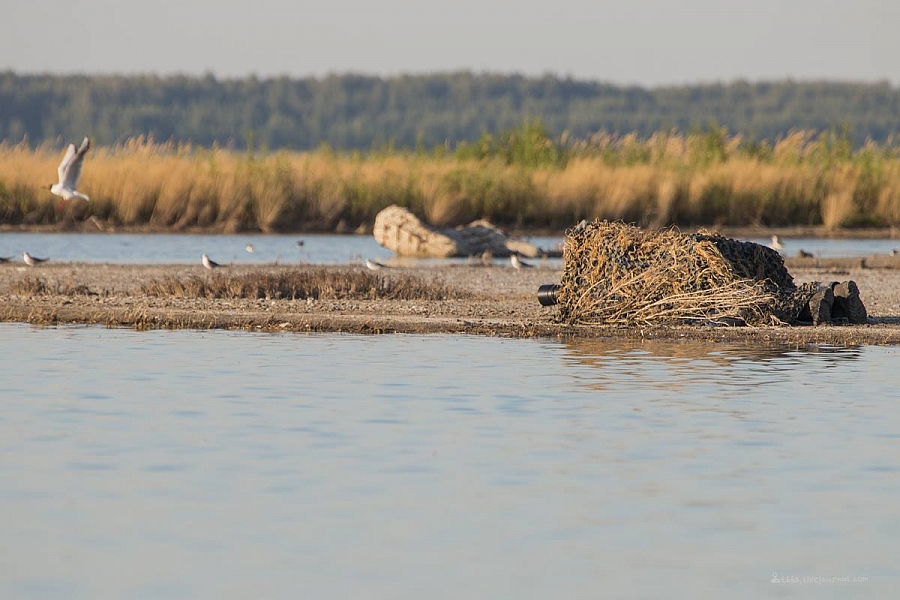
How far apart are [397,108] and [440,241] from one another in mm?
108844

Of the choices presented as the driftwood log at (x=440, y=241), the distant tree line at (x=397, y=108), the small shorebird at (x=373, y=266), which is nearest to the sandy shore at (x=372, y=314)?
the small shorebird at (x=373, y=266)

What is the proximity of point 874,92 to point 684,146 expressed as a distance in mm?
106568

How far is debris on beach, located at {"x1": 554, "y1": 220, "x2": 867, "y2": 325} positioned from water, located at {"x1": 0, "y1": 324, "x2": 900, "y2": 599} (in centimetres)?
179

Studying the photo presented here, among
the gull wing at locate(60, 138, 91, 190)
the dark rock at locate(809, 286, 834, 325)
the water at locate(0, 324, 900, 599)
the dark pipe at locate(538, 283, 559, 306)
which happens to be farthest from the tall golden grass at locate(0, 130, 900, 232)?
the water at locate(0, 324, 900, 599)

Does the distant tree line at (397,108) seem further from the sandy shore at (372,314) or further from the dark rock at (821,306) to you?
the dark rock at (821,306)

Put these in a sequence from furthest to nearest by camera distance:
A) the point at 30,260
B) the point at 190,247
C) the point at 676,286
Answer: the point at 190,247 → the point at 30,260 → the point at 676,286

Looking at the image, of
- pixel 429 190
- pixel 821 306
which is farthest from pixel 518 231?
pixel 821 306

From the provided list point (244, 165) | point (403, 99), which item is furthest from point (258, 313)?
point (403, 99)

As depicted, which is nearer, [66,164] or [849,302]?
[849,302]

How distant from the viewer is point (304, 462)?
29.5 ft

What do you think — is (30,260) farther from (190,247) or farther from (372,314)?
(372,314)

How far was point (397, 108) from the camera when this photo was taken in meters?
136

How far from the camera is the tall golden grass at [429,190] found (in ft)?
113

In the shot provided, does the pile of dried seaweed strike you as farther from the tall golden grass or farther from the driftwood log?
the tall golden grass
